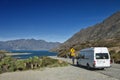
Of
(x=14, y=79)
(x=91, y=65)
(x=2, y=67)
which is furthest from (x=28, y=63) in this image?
(x=14, y=79)

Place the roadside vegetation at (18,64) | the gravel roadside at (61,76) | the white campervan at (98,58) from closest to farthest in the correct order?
the gravel roadside at (61,76) → the white campervan at (98,58) → the roadside vegetation at (18,64)

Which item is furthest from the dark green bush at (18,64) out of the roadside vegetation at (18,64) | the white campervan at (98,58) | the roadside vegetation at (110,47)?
the roadside vegetation at (110,47)

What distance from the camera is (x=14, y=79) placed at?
Answer: 66.3 ft

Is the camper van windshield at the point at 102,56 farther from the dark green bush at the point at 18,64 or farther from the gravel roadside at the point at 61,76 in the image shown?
the dark green bush at the point at 18,64

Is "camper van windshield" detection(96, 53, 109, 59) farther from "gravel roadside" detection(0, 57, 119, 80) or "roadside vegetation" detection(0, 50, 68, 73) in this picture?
"roadside vegetation" detection(0, 50, 68, 73)

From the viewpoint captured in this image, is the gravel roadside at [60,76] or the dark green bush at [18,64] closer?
the gravel roadside at [60,76]

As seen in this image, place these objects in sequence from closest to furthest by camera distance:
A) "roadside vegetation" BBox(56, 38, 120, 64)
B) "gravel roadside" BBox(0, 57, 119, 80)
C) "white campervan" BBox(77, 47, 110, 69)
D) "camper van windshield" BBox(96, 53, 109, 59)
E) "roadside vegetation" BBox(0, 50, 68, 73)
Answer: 1. "gravel roadside" BBox(0, 57, 119, 80)
2. "white campervan" BBox(77, 47, 110, 69)
3. "camper van windshield" BBox(96, 53, 109, 59)
4. "roadside vegetation" BBox(0, 50, 68, 73)
5. "roadside vegetation" BBox(56, 38, 120, 64)

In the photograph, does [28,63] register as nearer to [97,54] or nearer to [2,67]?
[2,67]

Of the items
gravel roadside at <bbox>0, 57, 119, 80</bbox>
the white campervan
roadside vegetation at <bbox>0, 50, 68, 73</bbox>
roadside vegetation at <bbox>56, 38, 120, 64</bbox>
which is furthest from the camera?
roadside vegetation at <bbox>56, 38, 120, 64</bbox>

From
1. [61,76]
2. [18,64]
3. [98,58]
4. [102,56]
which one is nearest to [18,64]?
[18,64]

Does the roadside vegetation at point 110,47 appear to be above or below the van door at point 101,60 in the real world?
above

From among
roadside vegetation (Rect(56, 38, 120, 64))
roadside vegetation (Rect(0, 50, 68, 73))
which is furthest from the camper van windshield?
roadside vegetation (Rect(56, 38, 120, 64))

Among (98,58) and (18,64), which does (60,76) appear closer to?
(98,58)

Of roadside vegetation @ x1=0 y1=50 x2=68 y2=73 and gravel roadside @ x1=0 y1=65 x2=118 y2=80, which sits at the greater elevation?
roadside vegetation @ x1=0 y1=50 x2=68 y2=73
